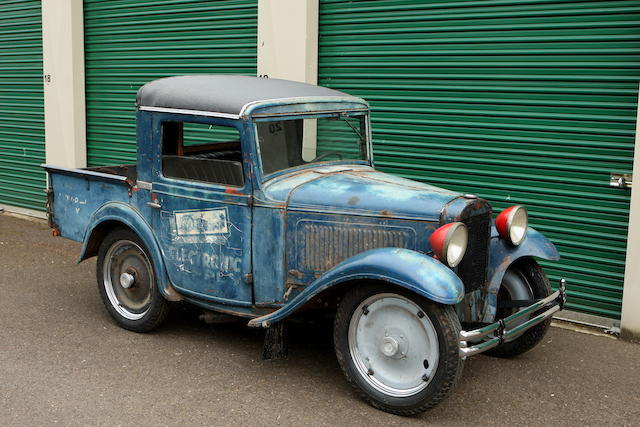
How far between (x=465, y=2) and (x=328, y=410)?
3.89 meters

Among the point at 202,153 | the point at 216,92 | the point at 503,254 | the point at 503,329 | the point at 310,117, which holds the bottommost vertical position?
the point at 503,329

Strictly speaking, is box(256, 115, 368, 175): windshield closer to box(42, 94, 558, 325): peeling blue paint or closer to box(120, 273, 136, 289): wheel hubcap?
box(42, 94, 558, 325): peeling blue paint

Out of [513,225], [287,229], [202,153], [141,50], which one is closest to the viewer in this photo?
[287,229]

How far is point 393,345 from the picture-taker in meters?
4.39

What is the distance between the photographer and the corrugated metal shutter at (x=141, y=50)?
27.5 feet

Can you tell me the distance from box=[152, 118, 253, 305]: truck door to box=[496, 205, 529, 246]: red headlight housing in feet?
5.50

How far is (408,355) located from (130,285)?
7.67 feet

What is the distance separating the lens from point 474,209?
466cm

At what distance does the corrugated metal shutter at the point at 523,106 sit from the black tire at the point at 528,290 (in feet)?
3.91

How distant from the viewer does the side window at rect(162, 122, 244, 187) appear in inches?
201

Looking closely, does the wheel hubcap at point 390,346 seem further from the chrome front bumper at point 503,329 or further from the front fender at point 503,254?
the front fender at point 503,254

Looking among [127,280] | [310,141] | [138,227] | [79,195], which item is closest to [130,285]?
[127,280]

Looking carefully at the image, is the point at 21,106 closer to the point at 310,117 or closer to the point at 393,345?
the point at 310,117

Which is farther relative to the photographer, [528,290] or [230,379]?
[528,290]
